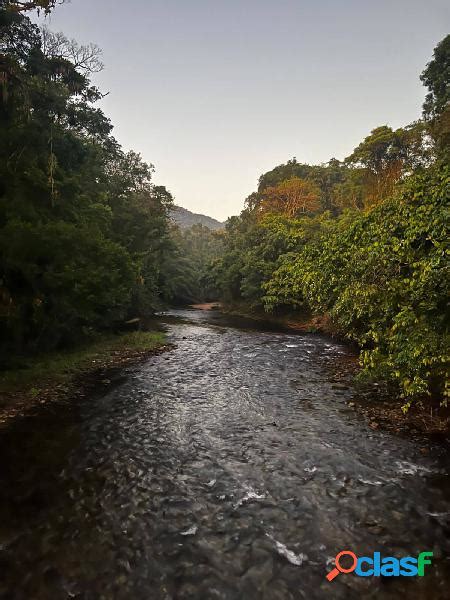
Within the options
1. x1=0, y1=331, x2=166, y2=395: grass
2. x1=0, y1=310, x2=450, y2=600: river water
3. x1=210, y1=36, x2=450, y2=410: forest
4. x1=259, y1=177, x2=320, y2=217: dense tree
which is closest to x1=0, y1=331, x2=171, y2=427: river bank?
x1=0, y1=331, x2=166, y2=395: grass

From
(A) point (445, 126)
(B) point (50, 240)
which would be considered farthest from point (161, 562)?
(A) point (445, 126)

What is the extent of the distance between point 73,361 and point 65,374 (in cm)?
159

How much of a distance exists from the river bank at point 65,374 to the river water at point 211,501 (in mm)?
962

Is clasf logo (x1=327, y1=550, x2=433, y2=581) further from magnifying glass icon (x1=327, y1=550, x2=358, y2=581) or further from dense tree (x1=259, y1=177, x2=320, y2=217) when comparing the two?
dense tree (x1=259, y1=177, x2=320, y2=217)

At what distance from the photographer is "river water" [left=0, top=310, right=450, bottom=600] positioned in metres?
4.95

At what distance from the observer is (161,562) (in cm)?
525

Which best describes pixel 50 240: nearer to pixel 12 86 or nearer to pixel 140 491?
pixel 12 86

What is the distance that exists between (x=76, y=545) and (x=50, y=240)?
869cm

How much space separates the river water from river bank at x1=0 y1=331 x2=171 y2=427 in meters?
0.96

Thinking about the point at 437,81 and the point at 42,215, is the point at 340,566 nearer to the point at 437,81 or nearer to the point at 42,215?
the point at 42,215

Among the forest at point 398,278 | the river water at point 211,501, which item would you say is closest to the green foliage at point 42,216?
the river water at point 211,501

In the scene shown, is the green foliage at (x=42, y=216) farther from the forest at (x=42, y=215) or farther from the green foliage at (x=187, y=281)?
the green foliage at (x=187, y=281)

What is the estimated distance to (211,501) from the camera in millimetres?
6719

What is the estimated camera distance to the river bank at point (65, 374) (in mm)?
11352
